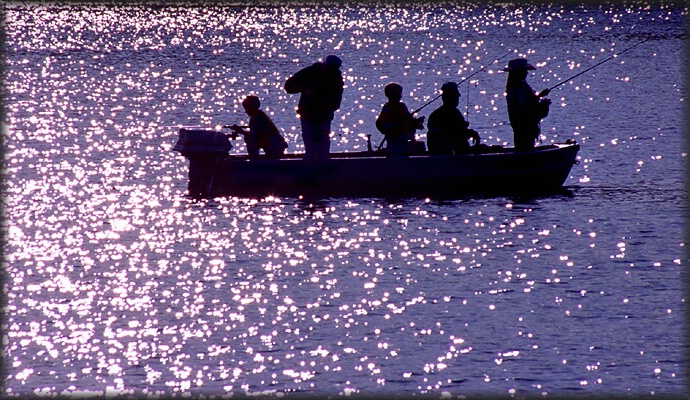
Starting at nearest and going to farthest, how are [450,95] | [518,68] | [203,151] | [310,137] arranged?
[450,95], [203,151], [310,137], [518,68]

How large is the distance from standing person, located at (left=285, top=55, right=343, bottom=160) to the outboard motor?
3.75 feet

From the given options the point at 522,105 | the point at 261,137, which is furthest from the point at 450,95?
the point at 261,137

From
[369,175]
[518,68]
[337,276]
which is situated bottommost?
[337,276]

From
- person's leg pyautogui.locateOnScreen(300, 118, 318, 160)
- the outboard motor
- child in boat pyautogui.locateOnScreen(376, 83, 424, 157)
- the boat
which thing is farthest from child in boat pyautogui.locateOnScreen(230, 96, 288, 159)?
child in boat pyautogui.locateOnScreen(376, 83, 424, 157)

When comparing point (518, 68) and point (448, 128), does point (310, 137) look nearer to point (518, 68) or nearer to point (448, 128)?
point (448, 128)

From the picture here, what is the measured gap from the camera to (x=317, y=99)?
21859 millimetres

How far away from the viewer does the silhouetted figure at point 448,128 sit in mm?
21656

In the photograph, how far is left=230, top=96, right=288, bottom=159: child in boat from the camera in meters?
22.0

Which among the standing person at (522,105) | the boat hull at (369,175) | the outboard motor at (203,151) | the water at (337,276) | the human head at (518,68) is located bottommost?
the water at (337,276)

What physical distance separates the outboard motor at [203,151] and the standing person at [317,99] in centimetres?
114

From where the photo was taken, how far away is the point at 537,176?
2248cm

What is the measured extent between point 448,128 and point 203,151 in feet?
11.5

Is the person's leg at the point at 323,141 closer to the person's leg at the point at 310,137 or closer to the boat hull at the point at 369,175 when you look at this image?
the person's leg at the point at 310,137

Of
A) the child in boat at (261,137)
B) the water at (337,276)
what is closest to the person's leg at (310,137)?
the child in boat at (261,137)
